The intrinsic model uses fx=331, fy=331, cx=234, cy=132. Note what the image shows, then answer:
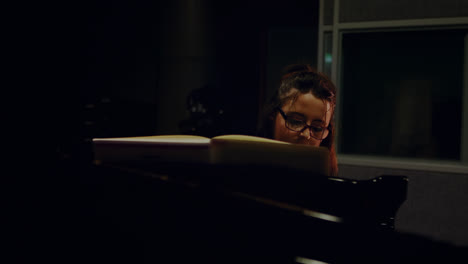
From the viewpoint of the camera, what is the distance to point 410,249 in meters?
0.51

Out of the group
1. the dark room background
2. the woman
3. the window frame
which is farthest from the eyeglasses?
the dark room background

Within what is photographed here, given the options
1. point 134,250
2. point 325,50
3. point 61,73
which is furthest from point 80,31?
point 134,250

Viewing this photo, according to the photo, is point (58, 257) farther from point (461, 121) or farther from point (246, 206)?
point (461, 121)

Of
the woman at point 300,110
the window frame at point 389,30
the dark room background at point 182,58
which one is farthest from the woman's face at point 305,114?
the dark room background at point 182,58

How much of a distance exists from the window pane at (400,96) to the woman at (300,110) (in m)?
0.89

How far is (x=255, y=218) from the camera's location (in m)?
0.54

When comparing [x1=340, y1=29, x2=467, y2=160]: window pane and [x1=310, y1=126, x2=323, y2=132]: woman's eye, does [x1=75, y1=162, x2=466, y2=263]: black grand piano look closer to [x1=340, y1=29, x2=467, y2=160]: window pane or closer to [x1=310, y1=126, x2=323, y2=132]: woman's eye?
[x1=310, y1=126, x2=323, y2=132]: woman's eye

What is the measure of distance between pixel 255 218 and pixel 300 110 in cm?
42

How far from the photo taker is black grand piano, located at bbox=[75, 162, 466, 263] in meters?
0.52

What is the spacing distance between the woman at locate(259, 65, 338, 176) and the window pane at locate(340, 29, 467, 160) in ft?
2.93

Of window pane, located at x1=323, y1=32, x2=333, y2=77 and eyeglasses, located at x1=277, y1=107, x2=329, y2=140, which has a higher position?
window pane, located at x1=323, y1=32, x2=333, y2=77

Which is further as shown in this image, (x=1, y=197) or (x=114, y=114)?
(x=114, y=114)

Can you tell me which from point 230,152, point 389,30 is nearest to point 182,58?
point 389,30

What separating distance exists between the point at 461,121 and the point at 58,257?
1.83m
